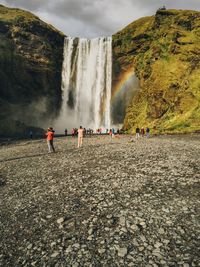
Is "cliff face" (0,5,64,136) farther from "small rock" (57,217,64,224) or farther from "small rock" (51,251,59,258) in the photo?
"small rock" (51,251,59,258)

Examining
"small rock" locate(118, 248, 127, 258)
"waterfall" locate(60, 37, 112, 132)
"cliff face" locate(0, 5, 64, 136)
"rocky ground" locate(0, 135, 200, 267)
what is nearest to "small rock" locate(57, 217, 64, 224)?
"rocky ground" locate(0, 135, 200, 267)

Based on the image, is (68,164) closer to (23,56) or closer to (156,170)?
(156,170)

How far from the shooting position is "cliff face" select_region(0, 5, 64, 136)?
228 feet

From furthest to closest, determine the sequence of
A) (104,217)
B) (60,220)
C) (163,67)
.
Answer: (163,67) → (60,220) → (104,217)

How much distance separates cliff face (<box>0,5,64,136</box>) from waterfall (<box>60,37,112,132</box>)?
259 cm

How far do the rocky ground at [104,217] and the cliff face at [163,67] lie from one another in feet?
122

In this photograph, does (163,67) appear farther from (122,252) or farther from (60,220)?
(122,252)

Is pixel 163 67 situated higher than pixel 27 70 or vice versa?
pixel 27 70

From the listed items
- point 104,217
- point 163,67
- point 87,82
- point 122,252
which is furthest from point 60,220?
point 87,82

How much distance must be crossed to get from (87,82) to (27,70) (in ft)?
57.2

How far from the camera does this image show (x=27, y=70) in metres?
73.7

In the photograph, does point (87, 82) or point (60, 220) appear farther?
point (87, 82)

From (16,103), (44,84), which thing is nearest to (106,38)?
(44,84)

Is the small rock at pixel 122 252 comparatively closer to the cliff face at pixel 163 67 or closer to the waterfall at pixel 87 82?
the cliff face at pixel 163 67
